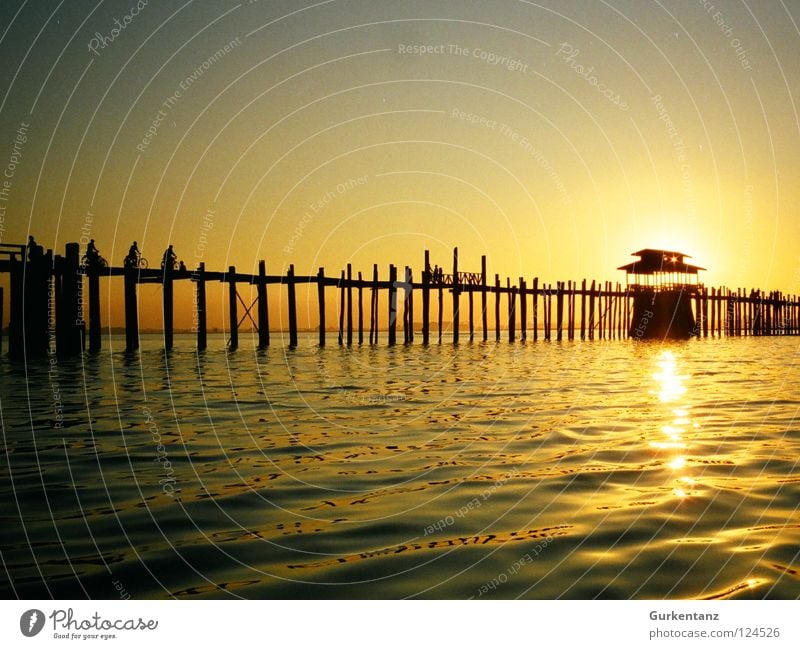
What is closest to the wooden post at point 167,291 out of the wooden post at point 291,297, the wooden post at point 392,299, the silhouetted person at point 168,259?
the silhouetted person at point 168,259

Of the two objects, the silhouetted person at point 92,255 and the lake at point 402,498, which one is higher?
the silhouetted person at point 92,255

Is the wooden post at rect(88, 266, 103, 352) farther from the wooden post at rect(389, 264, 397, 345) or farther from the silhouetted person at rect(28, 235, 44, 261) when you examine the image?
the wooden post at rect(389, 264, 397, 345)

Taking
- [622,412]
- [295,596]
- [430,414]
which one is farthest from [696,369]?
[295,596]

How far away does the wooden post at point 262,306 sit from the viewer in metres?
30.8

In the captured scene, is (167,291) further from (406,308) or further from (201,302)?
(406,308)

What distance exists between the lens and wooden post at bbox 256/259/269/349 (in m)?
30.8

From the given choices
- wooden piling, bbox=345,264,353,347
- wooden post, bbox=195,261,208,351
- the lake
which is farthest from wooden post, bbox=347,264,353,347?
the lake

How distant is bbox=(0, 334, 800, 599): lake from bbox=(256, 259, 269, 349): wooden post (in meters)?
19.4

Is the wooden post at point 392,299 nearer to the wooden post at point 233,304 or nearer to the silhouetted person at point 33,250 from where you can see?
the wooden post at point 233,304

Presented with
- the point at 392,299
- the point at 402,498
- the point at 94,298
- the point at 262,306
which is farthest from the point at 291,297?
the point at 402,498

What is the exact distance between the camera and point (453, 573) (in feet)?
13.0

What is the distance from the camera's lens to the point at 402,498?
5520 mm

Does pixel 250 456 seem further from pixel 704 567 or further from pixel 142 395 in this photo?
pixel 142 395

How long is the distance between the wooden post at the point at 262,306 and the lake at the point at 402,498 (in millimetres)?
19397
